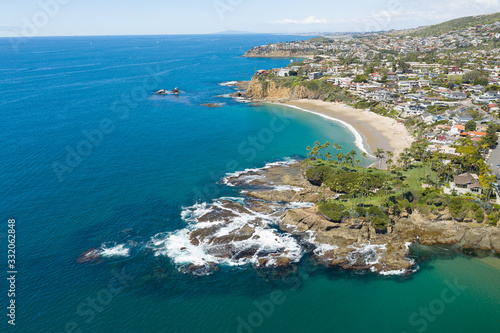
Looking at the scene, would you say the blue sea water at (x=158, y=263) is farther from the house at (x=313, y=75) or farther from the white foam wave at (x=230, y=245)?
the house at (x=313, y=75)

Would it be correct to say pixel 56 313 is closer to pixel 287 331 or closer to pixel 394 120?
pixel 287 331

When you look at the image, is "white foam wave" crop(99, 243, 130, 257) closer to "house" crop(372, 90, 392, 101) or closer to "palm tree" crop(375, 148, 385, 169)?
"palm tree" crop(375, 148, 385, 169)

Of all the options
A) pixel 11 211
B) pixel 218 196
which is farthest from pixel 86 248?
pixel 218 196

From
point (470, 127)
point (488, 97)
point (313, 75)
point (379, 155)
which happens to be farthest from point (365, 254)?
point (313, 75)

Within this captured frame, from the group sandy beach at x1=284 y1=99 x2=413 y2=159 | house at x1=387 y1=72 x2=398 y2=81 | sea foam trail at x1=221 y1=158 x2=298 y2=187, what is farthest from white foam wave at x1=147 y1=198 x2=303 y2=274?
house at x1=387 y1=72 x2=398 y2=81

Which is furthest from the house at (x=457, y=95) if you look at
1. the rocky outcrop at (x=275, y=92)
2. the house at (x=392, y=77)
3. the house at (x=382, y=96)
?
the rocky outcrop at (x=275, y=92)
